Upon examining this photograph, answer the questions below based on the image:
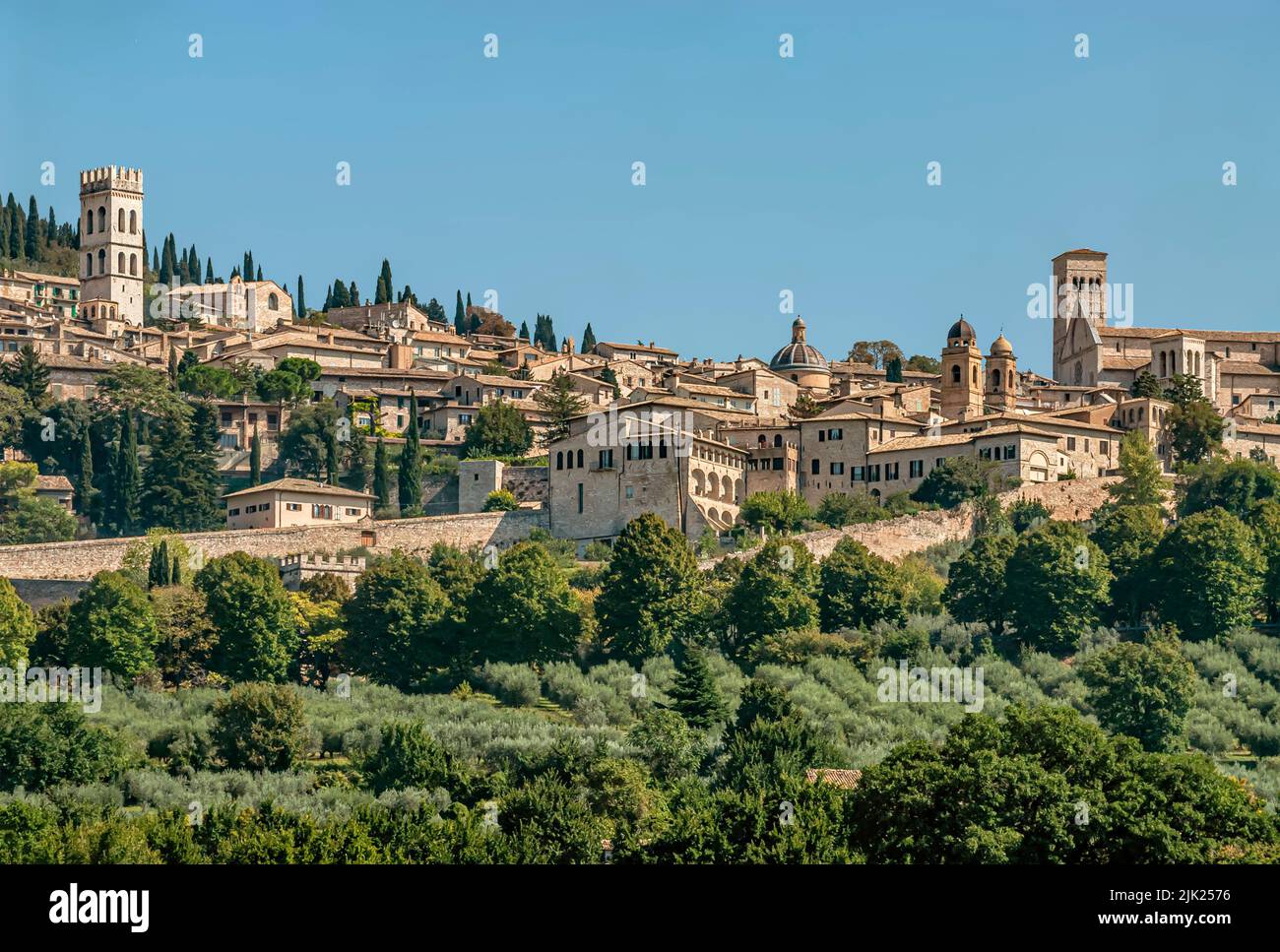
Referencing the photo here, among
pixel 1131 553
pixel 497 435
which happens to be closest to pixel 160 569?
pixel 497 435

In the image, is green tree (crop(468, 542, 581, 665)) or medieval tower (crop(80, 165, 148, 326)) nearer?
green tree (crop(468, 542, 581, 665))

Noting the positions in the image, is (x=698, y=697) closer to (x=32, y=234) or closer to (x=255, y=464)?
(x=255, y=464)

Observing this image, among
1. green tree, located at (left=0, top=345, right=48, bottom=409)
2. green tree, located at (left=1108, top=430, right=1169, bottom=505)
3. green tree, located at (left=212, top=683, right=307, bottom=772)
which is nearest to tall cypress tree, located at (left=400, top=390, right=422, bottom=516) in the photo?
green tree, located at (left=0, top=345, right=48, bottom=409)

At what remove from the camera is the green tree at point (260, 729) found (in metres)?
56.9

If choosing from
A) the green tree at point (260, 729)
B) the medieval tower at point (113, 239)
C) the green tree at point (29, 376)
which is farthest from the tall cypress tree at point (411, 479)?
the medieval tower at point (113, 239)

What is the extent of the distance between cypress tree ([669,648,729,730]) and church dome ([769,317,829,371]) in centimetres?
4642

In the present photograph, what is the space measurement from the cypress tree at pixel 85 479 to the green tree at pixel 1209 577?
127ft

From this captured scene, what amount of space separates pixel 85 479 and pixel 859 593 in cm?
3281

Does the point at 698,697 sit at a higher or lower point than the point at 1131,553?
lower

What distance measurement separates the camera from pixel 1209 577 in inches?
2776

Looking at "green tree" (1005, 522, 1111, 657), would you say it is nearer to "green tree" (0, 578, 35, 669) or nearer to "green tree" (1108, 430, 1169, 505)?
"green tree" (1108, 430, 1169, 505)

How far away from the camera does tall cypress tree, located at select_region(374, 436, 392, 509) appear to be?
286ft

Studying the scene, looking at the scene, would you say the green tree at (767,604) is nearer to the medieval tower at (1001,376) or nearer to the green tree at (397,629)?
the green tree at (397,629)
